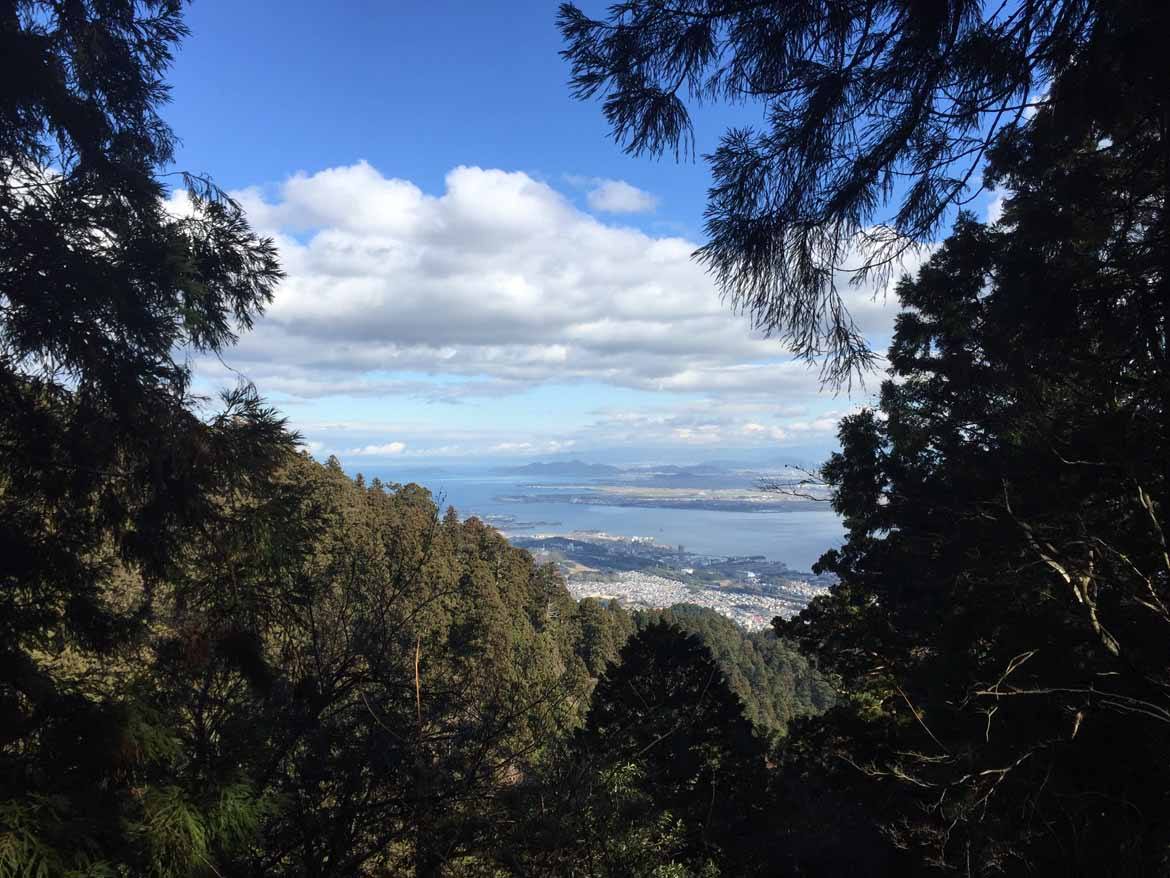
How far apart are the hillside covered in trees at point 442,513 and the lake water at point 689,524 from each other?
228ft

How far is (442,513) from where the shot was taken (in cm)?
449

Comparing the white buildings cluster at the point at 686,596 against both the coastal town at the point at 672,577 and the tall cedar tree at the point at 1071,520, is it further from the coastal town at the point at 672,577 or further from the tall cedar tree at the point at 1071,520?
the tall cedar tree at the point at 1071,520

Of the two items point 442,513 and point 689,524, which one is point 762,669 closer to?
point 442,513

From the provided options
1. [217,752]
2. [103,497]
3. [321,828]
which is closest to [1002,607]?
[321,828]

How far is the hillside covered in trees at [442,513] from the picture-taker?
2.37 meters

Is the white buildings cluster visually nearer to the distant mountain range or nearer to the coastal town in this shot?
the coastal town

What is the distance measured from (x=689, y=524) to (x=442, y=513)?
354 feet

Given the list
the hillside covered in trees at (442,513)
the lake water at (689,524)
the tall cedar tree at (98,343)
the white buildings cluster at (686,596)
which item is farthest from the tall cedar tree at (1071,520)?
the lake water at (689,524)

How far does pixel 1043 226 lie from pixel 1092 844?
3.76 metres

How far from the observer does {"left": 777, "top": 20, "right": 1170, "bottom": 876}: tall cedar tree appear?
315 cm

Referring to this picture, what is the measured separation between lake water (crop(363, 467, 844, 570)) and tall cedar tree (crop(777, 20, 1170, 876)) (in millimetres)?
68275

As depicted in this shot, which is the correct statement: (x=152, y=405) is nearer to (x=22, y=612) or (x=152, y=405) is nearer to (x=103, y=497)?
(x=103, y=497)

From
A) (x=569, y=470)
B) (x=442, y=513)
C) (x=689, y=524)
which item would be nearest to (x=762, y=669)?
(x=442, y=513)

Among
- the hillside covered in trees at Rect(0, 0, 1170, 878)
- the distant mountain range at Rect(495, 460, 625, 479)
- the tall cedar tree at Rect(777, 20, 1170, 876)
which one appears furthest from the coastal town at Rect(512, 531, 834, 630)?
the distant mountain range at Rect(495, 460, 625, 479)
